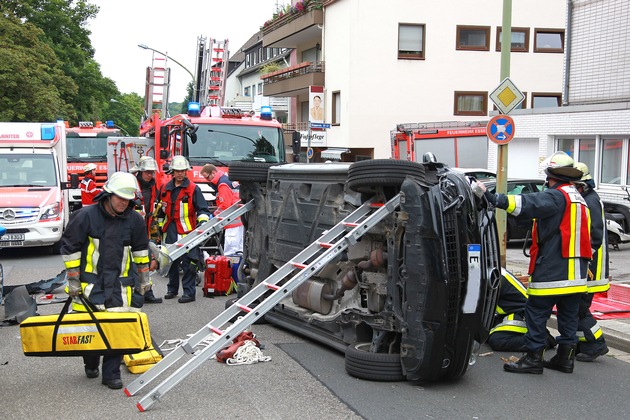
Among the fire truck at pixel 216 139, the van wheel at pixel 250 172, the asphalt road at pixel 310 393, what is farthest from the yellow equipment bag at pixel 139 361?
the fire truck at pixel 216 139

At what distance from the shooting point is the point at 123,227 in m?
6.18

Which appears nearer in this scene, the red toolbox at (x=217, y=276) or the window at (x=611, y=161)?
the red toolbox at (x=217, y=276)

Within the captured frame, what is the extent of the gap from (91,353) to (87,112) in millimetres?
44173

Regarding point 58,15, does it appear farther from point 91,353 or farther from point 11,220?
point 91,353

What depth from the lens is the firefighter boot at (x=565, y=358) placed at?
21.7 feet

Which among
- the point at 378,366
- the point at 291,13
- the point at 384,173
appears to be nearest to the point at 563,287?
the point at 378,366

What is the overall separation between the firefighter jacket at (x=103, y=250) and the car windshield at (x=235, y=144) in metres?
8.08

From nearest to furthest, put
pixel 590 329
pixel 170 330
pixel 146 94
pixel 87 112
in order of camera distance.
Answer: pixel 590 329 < pixel 170 330 < pixel 146 94 < pixel 87 112

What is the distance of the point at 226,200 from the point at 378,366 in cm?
572

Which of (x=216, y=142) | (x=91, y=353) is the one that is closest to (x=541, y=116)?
(x=216, y=142)

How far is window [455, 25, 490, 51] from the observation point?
111ft

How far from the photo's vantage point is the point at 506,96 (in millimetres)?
12367


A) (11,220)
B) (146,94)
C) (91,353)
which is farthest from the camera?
(146,94)

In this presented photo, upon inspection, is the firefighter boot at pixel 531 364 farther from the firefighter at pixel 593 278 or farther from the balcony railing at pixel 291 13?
the balcony railing at pixel 291 13
